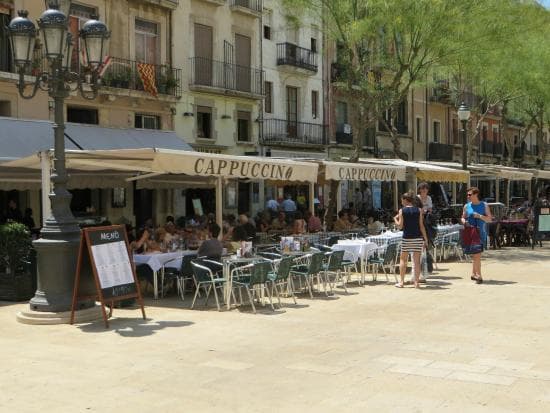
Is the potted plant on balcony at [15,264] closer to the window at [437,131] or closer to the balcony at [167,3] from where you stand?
the balcony at [167,3]

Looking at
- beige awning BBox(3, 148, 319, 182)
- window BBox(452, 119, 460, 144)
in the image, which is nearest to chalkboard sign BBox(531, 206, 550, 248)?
beige awning BBox(3, 148, 319, 182)

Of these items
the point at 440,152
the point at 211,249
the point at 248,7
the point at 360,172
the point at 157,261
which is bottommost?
the point at 157,261

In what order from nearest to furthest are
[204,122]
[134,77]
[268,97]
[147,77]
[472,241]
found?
[472,241] → [134,77] → [147,77] → [204,122] → [268,97]

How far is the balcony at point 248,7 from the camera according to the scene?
2739 centimetres

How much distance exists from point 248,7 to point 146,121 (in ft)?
23.5

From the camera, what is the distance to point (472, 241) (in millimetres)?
13070

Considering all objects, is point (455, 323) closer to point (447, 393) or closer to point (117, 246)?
point (447, 393)

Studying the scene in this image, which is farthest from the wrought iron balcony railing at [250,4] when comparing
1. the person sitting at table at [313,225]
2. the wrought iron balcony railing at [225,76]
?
the person sitting at table at [313,225]

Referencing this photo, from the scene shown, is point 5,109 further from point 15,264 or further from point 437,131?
point 437,131

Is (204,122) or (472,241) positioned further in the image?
(204,122)

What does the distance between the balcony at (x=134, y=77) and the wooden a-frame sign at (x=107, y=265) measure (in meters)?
13.2

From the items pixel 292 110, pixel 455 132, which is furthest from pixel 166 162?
pixel 455 132

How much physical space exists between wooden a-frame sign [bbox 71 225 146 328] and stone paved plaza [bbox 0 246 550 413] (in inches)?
15.4

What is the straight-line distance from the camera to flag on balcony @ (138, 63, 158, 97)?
23156 millimetres
